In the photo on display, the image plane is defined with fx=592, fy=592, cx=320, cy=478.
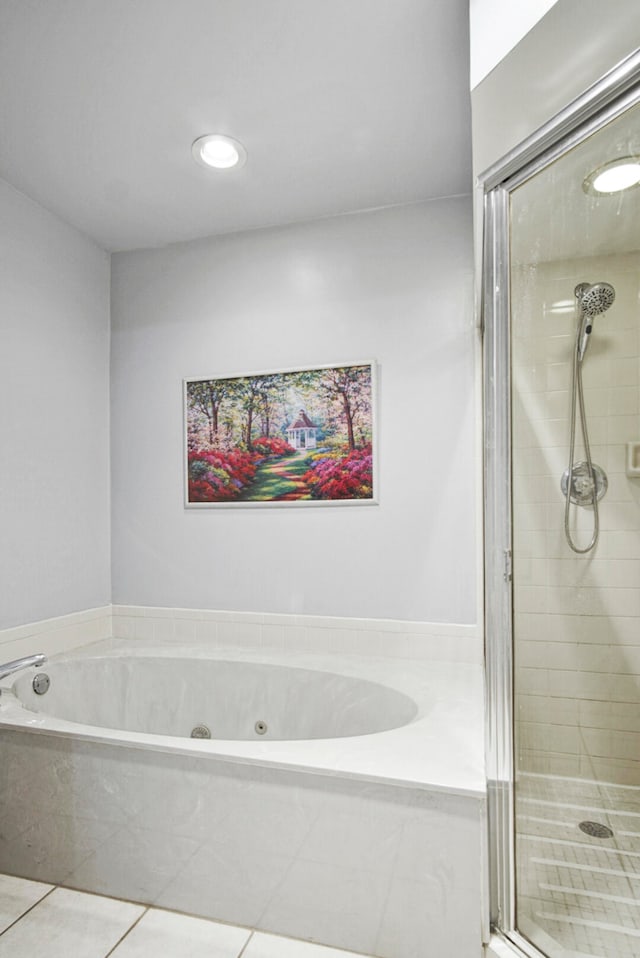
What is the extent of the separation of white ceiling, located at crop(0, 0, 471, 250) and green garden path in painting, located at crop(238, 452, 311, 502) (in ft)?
3.80

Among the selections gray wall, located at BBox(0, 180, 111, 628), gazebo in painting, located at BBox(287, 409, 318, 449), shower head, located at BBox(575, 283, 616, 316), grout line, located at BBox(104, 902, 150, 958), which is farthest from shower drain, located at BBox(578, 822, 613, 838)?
gray wall, located at BBox(0, 180, 111, 628)

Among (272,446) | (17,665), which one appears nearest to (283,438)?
(272,446)

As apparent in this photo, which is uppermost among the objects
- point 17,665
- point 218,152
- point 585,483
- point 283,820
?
point 218,152

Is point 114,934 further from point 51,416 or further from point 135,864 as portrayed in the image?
point 51,416

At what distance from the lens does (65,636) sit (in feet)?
8.98

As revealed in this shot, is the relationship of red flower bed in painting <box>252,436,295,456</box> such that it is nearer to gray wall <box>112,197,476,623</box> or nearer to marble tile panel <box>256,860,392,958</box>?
gray wall <box>112,197,476,623</box>

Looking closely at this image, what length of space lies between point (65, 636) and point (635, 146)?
2759mm

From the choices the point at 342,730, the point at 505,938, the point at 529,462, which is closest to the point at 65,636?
the point at 342,730

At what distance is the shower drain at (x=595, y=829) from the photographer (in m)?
1.12

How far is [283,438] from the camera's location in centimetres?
281

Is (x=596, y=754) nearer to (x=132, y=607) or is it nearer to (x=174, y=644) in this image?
(x=174, y=644)

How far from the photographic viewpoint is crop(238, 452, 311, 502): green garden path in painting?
278 centimetres

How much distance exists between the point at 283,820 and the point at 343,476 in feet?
4.81

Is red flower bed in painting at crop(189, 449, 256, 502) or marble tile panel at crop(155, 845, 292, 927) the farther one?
red flower bed in painting at crop(189, 449, 256, 502)
